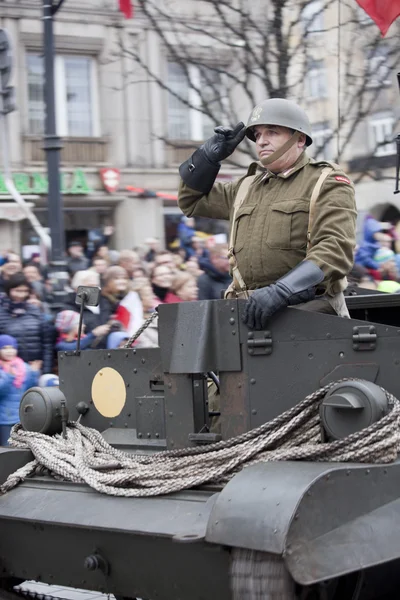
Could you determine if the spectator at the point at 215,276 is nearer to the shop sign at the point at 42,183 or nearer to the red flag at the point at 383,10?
the red flag at the point at 383,10

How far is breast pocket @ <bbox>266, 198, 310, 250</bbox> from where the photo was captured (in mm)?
5324

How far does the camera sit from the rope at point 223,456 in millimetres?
4512

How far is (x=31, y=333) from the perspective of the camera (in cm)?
879

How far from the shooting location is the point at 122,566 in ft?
15.8

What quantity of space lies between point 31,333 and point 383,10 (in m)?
3.64

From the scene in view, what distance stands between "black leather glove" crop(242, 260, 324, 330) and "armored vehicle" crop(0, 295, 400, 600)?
62mm

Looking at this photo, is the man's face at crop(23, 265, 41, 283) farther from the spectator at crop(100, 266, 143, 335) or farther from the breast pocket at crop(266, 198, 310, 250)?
the breast pocket at crop(266, 198, 310, 250)

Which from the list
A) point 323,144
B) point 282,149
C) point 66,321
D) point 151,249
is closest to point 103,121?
point 151,249

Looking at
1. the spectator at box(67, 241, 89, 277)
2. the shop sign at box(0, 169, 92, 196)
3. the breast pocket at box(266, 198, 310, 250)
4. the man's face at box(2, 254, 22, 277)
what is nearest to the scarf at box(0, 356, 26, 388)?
the man's face at box(2, 254, 22, 277)

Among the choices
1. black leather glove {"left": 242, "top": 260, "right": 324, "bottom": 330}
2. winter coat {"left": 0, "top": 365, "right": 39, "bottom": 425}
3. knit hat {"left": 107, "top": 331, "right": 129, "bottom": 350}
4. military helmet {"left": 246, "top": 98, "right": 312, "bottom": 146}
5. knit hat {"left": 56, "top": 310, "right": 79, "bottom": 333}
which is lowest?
winter coat {"left": 0, "top": 365, "right": 39, "bottom": 425}

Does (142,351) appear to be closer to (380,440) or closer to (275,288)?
(275,288)

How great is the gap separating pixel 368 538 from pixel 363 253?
7534 mm

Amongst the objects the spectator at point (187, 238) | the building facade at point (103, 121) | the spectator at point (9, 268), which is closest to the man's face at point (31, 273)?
the spectator at point (9, 268)

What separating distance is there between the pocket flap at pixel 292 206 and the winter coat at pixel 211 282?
4601mm
